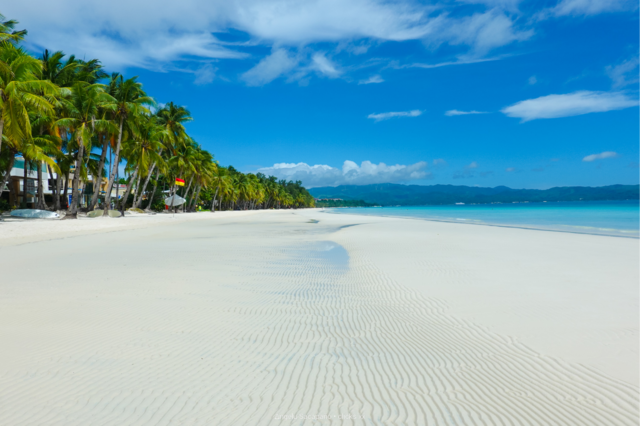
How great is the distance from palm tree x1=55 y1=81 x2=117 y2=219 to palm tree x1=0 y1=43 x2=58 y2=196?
19.0 feet

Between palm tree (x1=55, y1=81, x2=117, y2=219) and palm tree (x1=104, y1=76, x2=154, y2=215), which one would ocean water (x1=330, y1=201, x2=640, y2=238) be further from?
palm tree (x1=55, y1=81, x2=117, y2=219)

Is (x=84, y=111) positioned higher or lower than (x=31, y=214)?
higher

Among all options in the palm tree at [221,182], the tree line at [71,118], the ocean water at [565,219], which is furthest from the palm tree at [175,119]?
the ocean water at [565,219]

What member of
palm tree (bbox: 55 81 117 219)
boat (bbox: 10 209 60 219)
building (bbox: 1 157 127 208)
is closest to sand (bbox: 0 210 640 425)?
boat (bbox: 10 209 60 219)

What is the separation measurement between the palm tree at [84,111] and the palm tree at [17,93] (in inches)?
228

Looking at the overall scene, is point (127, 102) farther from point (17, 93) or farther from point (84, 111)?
point (17, 93)

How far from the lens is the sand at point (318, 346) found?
2.62 metres

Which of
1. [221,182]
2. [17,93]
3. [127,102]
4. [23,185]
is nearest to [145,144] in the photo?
[127,102]

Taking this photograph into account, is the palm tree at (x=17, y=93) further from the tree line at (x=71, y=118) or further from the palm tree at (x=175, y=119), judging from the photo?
the palm tree at (x=175, y=119)

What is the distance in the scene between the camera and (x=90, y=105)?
26.2 meters

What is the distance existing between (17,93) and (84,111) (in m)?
9.34

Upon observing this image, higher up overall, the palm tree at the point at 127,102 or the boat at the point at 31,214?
the palm tree at the point at 127,102

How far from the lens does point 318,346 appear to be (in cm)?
387

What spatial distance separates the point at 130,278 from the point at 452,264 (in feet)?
23.6
